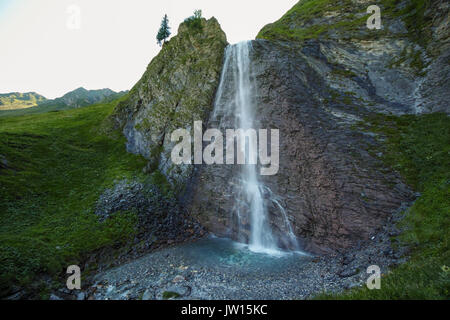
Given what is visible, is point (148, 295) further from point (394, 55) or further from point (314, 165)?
point (394, 55)

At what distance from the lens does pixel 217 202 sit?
21.0 m

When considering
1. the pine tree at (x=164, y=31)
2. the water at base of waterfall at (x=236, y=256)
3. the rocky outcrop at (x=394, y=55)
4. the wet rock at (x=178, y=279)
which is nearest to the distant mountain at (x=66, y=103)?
the pine tree at (x=164, y=31)

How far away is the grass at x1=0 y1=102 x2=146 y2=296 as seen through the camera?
13.5 m

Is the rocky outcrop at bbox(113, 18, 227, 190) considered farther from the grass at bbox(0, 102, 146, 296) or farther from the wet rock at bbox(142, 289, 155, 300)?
the wet rock at bbox(142, 289, 155, 300)

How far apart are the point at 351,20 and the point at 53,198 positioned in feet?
128

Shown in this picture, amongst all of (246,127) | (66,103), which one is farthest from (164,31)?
(66,103)

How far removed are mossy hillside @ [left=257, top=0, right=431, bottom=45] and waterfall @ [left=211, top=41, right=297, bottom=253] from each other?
5.52 metres

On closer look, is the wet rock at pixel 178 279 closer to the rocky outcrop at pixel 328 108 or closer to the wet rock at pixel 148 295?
the wet rock at pixel 148 295

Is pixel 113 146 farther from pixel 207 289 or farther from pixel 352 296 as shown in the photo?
pixel 352 296

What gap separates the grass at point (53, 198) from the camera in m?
13.5

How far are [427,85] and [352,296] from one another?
20.1 m

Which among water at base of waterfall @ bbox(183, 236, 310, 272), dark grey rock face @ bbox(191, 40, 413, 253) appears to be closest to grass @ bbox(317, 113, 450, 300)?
dark grey rock face @ bbox(191, 40, 413, 253)

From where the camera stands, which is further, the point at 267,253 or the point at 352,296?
the point at 267,253
